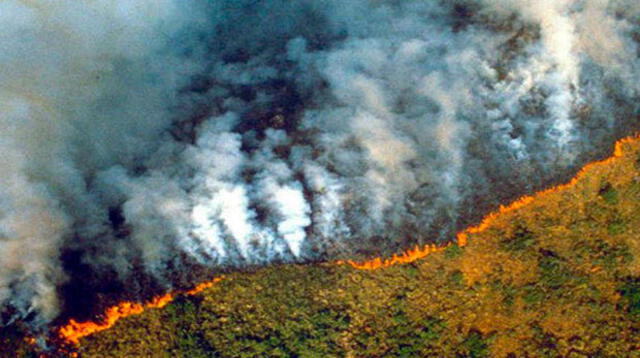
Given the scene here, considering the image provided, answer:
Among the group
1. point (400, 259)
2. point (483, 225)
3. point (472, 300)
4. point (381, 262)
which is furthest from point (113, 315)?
point (483, 225)

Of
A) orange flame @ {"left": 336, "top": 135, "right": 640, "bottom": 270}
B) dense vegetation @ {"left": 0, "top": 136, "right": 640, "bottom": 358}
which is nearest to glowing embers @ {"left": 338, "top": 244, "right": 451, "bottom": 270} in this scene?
orange flame @ {"left": 336, "top": 135, "right": 640, "bottom": 270}

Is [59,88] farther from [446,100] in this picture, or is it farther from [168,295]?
[446,100]

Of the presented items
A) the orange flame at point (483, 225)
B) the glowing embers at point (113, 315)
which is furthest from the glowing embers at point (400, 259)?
the glowing embers at point (113, 315)

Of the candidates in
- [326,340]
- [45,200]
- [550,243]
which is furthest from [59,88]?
[550,243]

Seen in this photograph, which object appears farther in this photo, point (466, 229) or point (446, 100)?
point (446, 100)

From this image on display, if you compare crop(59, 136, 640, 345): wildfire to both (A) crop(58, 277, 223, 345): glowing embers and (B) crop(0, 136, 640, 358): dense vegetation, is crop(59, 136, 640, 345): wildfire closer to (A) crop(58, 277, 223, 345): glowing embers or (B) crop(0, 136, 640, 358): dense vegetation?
(A) crop(58, 277, 223, 345): glowing embers

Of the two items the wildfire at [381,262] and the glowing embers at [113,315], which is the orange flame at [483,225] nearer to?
the wildfire at [381,262]
